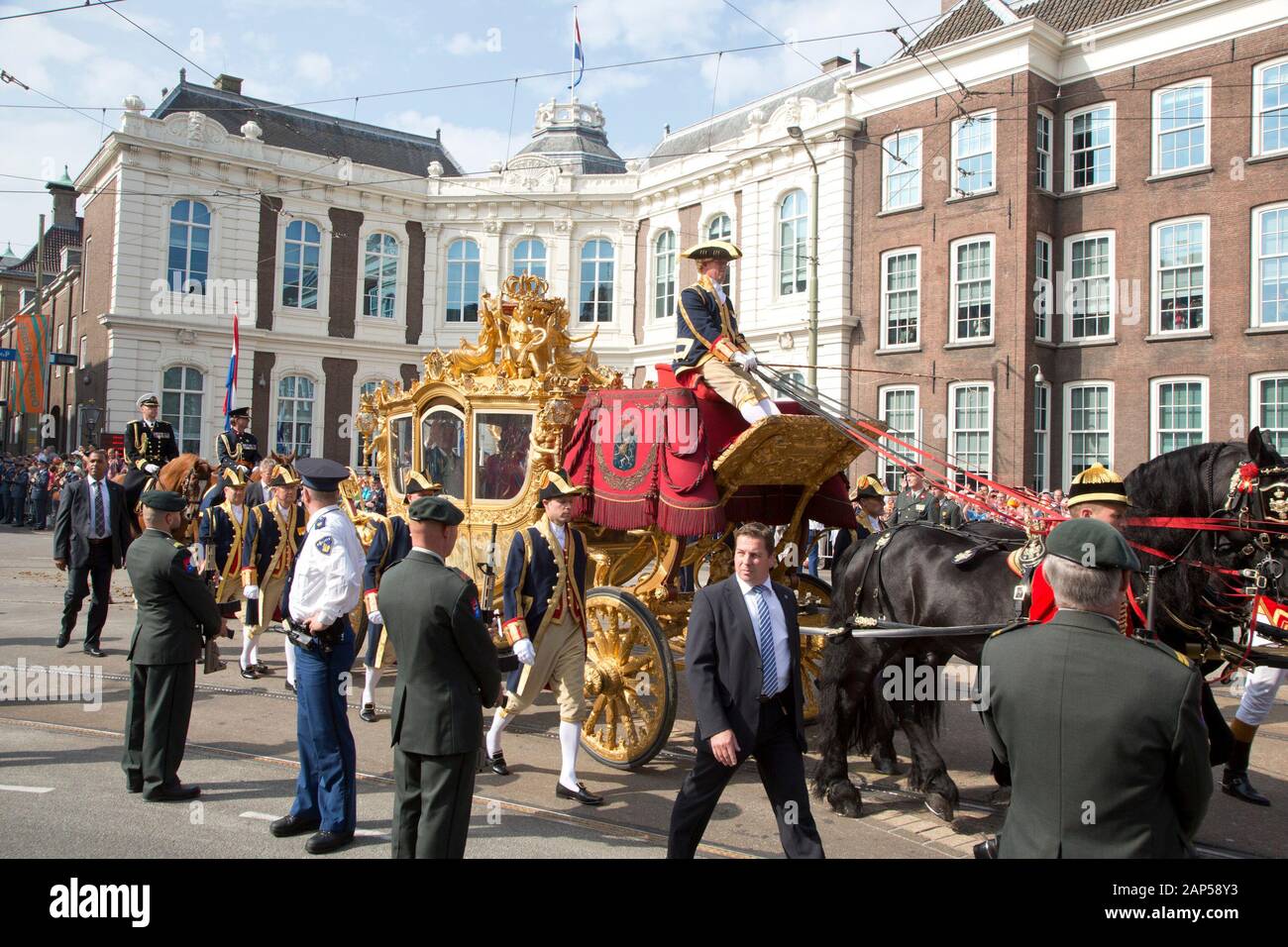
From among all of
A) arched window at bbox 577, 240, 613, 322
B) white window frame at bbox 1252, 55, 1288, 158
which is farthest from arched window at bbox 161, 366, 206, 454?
white window frame at bbox 1252, 55, 1288, 158

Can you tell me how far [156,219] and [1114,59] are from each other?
25314mm

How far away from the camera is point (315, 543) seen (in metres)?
5.11

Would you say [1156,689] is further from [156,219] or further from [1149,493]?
[156,219]

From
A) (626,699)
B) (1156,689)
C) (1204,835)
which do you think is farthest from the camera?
(626,699)

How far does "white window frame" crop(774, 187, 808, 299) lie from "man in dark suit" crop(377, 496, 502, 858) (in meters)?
23.3

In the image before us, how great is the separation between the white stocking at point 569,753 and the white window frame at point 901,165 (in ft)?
68.5

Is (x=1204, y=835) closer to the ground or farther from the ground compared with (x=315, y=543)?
Result: closer to the ground

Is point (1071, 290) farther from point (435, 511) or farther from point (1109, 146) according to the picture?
point (435, 511)

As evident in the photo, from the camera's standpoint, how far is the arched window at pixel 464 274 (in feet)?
105

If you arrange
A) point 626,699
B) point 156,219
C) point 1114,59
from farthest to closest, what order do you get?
point 156,219 → point 1114,59 → point 626,699

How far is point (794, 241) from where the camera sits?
2647cm

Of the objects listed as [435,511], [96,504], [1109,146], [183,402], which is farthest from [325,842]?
[183,402]

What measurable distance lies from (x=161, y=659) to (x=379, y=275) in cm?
2753

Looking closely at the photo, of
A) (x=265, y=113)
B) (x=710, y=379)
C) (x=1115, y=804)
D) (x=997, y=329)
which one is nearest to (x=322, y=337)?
(x=265, y=113)
